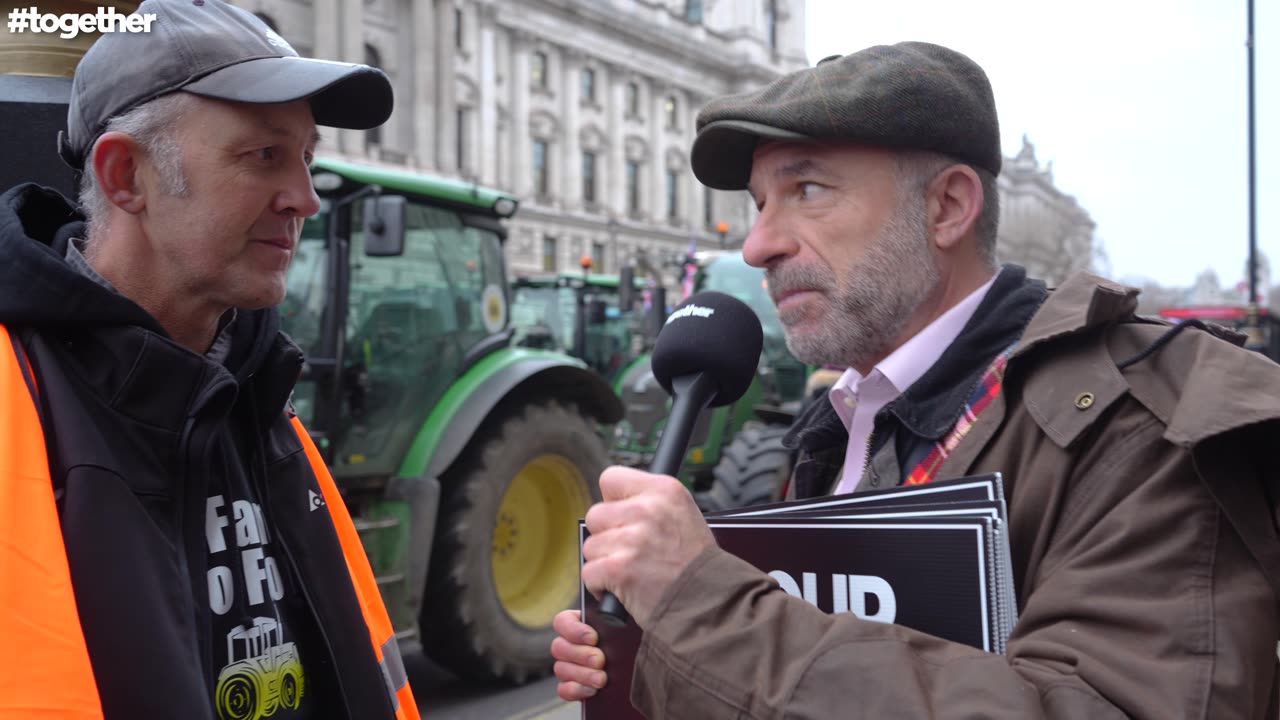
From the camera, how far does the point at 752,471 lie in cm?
636

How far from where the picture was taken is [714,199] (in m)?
61.0

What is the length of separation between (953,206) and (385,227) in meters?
3.65

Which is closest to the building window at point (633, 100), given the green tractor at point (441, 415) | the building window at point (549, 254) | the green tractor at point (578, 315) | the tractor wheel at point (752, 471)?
the building window at point (549, 254)

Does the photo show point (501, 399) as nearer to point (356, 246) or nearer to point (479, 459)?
point (479, 459)

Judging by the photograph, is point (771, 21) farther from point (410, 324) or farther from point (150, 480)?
point (150, 480)

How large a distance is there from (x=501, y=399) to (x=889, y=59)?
4356 mm

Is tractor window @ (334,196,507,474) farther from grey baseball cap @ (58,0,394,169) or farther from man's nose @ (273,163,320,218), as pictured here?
grey baseball cap @ (58,0,394,169)

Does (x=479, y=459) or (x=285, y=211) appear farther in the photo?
(x=479, y=459)

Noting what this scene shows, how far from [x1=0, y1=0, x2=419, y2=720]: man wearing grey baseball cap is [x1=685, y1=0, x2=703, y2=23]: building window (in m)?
62.5

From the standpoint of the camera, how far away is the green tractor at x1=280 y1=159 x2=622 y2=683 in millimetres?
5117

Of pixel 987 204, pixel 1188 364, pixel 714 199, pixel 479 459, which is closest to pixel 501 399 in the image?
pixel 479 459

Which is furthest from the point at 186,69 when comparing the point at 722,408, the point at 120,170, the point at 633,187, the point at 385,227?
the point at 633,187

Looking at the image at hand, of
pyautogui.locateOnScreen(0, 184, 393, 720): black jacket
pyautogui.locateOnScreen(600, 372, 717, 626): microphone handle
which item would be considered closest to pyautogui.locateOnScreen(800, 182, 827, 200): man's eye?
pyautogui.locateOnScreen(600, 372, 717, 626): microphone handle

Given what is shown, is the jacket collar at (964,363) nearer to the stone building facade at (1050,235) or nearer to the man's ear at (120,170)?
the man's ear at (120,170)
